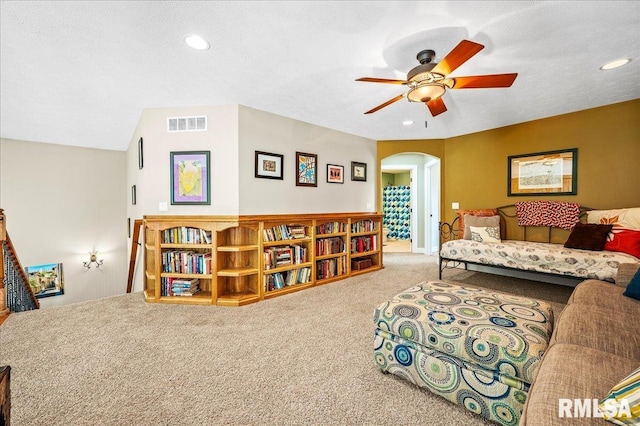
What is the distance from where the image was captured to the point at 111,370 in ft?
6.15

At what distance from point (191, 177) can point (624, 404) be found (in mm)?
3733

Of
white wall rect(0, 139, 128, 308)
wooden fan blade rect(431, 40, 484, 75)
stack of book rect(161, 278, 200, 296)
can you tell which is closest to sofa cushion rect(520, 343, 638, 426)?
wooden fan blade rect(431, 40, 484, 75)

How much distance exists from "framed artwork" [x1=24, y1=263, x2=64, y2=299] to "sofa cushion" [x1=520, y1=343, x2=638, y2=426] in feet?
24.0

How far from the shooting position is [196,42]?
6.97ft

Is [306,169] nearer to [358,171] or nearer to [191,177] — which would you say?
[358,171]

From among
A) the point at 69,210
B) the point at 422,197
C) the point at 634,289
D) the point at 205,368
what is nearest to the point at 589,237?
the point at 634,289

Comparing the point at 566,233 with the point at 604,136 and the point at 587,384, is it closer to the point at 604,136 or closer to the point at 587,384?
the point at 604,136

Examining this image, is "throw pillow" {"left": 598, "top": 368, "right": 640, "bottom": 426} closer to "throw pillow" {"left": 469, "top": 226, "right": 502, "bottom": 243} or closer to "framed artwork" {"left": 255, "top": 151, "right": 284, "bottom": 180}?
"framed artwork" {"left": 255, "top": 151, "right": 284, "bottom": 180}

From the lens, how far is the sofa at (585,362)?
848mm

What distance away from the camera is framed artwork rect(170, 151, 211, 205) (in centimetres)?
337

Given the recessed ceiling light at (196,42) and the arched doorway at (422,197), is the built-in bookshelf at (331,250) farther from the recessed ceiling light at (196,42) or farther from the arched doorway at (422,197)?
the recessed ceiling light at (196,42)

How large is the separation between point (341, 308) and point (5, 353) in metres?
2.80

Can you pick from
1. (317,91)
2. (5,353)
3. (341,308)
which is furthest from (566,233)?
(5,353)

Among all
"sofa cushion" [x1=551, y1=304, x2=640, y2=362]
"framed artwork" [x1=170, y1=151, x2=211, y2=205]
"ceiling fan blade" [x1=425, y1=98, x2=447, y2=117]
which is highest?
"ceiling fan blade" [x1=425, y1=98, x2=447, y2=117]
